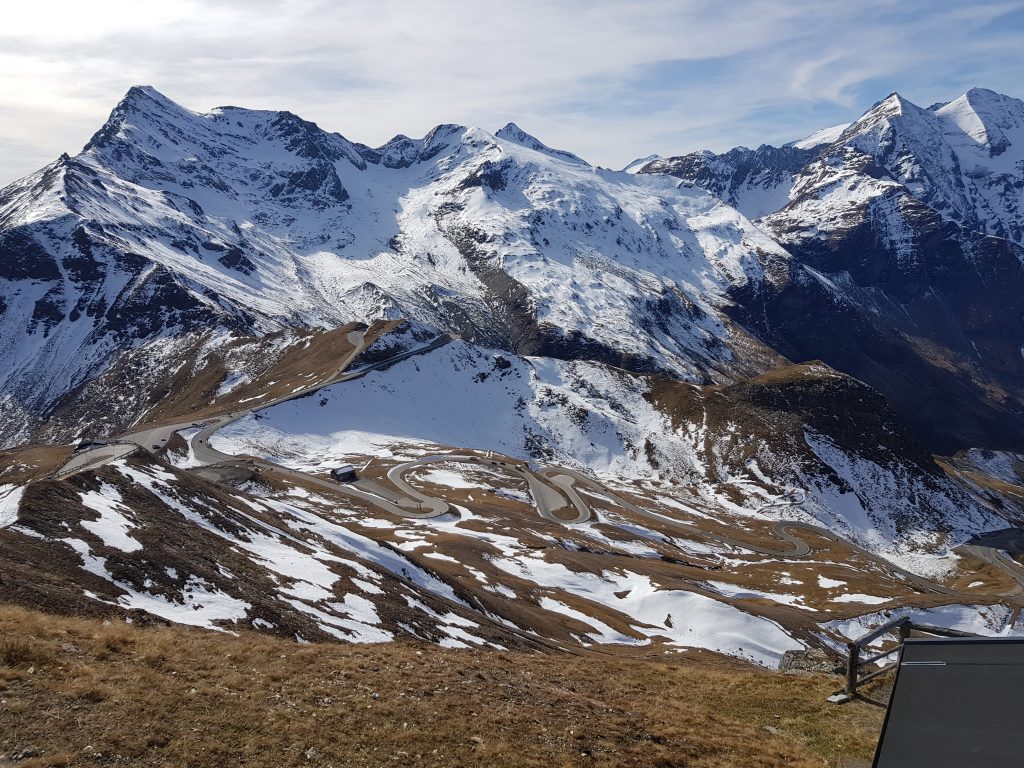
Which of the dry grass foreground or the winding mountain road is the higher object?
the dry grass foreground

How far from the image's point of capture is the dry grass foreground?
600 inches

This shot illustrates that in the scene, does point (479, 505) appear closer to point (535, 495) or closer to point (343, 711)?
point (535, 495)

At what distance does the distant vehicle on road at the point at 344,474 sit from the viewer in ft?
379

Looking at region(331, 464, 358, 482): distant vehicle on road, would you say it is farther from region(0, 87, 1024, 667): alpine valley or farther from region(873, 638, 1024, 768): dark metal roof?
region(873, 638, 1024, 768): dark metal roof

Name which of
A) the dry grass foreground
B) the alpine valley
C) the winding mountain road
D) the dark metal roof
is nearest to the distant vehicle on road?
the alpine valley

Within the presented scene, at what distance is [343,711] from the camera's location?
59.4 feet

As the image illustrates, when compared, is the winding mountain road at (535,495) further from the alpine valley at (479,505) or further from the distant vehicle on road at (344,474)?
the distant vehicle on road at (344,474)

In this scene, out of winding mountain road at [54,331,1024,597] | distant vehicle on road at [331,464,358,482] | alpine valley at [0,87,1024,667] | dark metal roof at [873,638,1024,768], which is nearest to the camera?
dark metal roof at [873,638,1024,768]

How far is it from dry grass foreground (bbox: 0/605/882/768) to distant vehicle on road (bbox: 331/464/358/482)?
92.4 metres

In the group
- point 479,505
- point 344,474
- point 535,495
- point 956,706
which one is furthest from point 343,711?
point 535,495

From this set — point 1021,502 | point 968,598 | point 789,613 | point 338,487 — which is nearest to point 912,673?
point 789,613

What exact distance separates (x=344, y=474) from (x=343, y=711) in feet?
332

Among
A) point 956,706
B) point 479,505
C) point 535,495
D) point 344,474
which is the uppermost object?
point 956,706

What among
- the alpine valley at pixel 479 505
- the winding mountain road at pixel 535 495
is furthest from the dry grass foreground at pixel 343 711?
the winding mountain road at pixel 535 495
